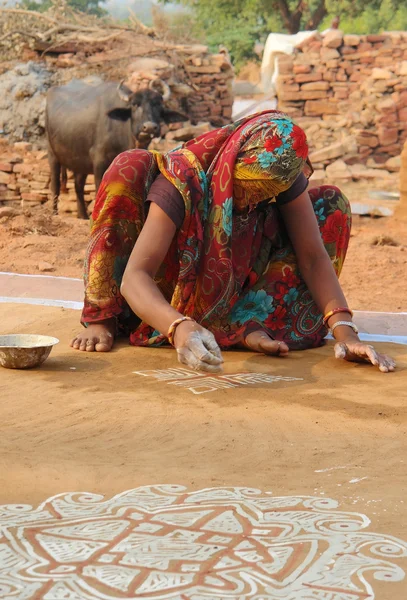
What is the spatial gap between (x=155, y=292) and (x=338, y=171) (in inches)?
404

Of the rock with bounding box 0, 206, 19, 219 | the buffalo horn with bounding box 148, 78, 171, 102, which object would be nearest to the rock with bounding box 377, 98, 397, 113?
the buffalo horn with bounding box 148, 78, 171, 102

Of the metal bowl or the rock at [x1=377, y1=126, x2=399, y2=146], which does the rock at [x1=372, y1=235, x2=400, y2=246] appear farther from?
the rock at [x1=377, y1=126, x2=399, y2=146]

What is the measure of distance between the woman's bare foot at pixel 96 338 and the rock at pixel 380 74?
511 inches

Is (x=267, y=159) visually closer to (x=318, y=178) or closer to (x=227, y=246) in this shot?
(x=227, y=246)

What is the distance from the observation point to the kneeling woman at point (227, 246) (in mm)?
3209

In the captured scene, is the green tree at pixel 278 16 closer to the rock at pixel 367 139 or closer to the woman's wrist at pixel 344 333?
the rock at pixel 367 139

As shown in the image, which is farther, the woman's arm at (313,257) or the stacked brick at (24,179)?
the stacked brick at (24,179)

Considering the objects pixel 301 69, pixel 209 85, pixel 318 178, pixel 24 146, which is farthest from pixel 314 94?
pixel 24 146

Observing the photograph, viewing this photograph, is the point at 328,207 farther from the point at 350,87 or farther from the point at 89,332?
the point at 350,87

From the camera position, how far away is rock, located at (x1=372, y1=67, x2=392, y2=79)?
50.3ft

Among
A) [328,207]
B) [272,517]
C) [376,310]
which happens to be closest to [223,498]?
[272,517]

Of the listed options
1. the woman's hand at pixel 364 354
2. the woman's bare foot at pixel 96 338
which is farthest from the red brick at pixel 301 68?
the woman's hand at pixel 364 354

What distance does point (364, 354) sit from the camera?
3.28 metres

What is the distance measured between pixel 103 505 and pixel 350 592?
647 mm
